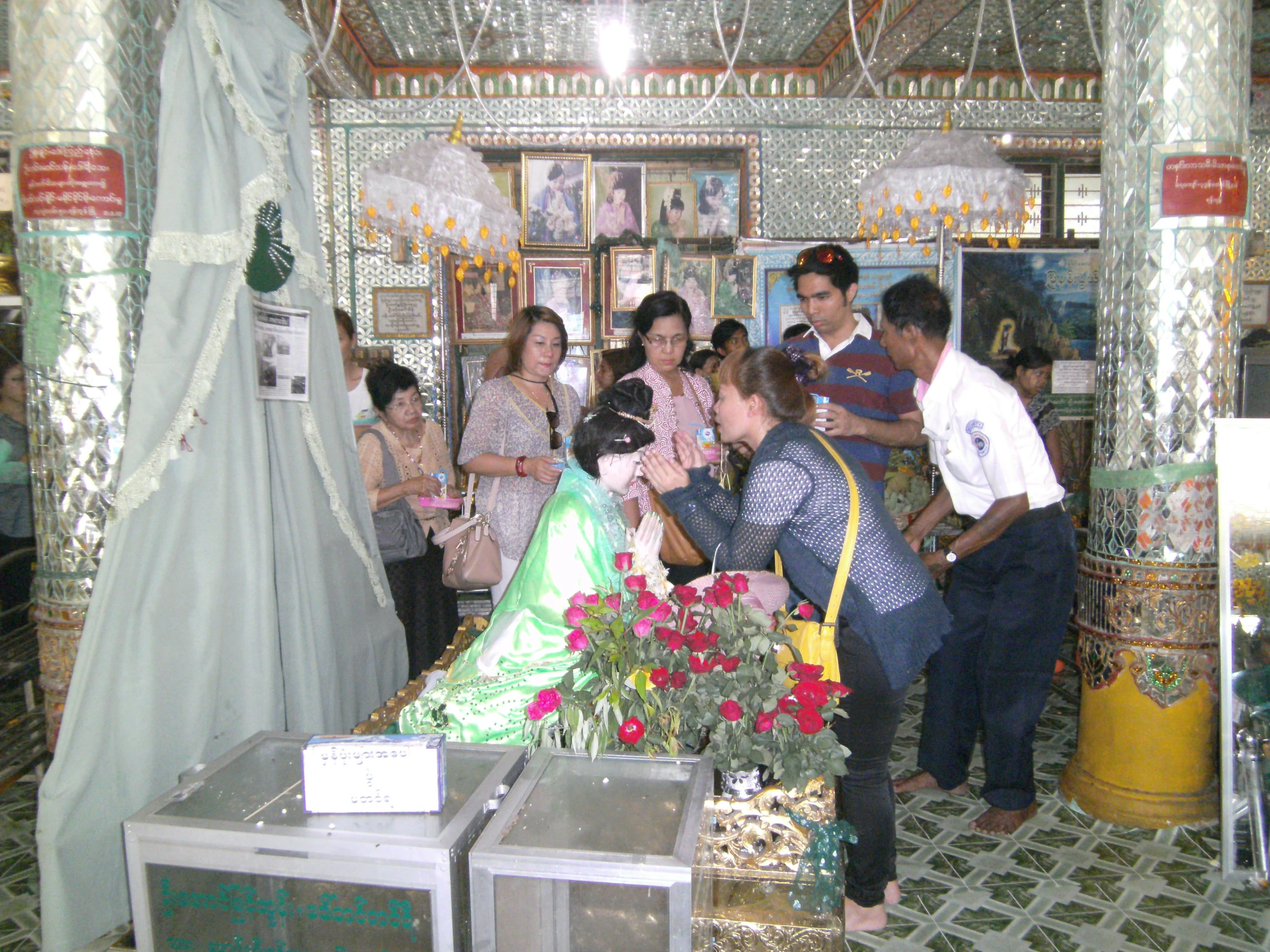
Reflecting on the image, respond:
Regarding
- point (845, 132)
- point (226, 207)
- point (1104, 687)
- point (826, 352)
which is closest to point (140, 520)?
point (226, 207)

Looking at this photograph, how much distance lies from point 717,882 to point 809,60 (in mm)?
6068

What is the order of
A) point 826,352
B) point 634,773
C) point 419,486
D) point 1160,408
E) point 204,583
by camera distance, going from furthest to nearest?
1. point 419,486
2. point 826,352
3. point 1160,408
4. point 204,583
5. point 634,773

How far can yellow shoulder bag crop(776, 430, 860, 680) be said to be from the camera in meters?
2.25

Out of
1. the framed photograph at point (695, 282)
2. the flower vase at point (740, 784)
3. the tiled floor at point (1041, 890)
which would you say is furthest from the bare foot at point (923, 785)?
the framed photograph at point (695, 282)

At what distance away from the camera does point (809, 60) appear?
649 cm

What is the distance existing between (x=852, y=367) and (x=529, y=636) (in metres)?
1.92

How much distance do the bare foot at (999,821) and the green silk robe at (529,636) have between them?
5.95 feet

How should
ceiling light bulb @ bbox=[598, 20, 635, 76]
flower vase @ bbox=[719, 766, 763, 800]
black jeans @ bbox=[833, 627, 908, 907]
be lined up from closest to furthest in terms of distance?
flower vase @ bbox=[719, 766, 763, 800]
black jeans @ bbox=[833, 627, 908, 907]
ceiling light bulb @ bbox=[598, 20, 635, 76]

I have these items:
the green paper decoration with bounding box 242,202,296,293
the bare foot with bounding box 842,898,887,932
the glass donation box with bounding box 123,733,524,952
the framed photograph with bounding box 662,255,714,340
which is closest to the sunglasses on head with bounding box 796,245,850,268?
the green paper decoration with bounding box 242,202,296,293

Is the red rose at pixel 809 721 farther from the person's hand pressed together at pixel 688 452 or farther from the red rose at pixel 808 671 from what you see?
the person's hand pressed together at pixel 688 452

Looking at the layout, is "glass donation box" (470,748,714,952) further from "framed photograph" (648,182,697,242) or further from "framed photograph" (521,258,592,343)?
"framed photograph" (648,182,697,242)

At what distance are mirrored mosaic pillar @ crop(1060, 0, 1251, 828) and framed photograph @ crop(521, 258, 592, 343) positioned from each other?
3.88m

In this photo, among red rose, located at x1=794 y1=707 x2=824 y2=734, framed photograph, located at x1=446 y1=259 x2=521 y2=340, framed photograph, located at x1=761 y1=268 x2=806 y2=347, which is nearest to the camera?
red rose, located at x1=794 y1=707 x2=824 y2=734

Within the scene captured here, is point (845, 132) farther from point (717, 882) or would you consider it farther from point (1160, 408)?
point (717, 882)
